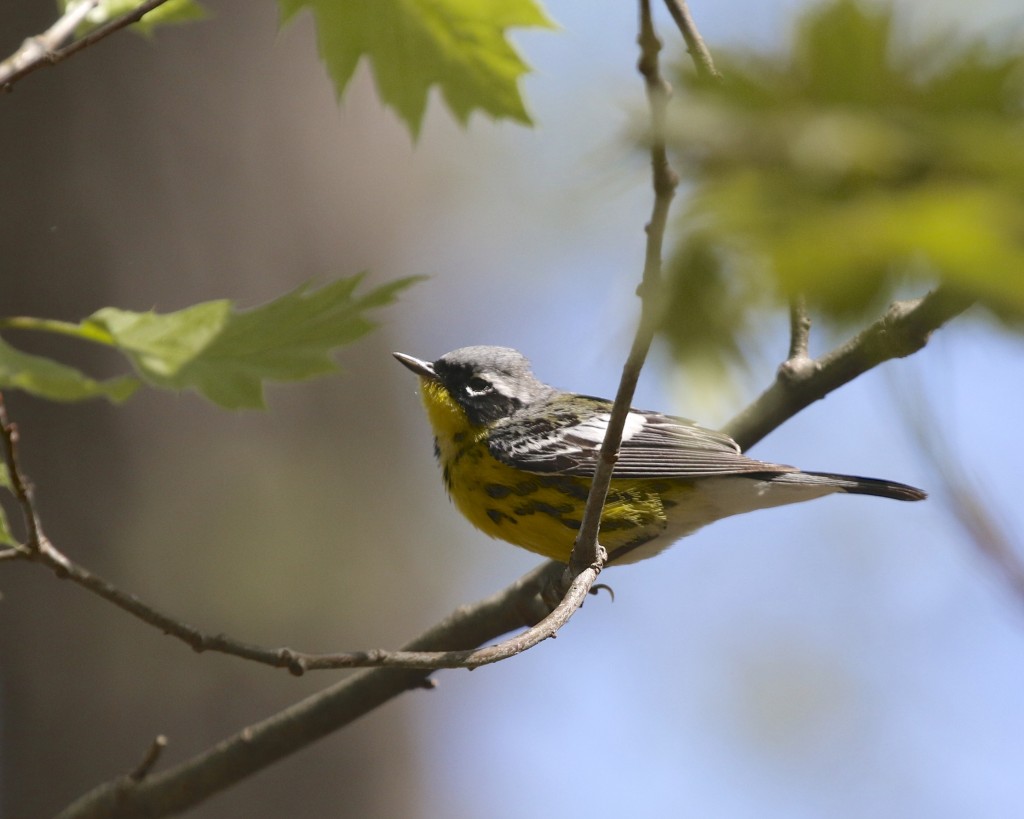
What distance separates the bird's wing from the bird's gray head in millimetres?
91

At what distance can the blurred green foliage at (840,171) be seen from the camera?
2.34ft

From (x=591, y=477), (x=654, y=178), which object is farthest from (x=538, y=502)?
(x=654, y=178)

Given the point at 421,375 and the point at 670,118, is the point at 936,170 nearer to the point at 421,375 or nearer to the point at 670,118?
the point at 670,118

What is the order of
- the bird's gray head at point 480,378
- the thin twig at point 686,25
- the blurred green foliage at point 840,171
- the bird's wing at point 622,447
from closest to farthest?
1. the blurred green foliage at point 840,171
2. the thin twig at point 686,25
3. the bird's wing at point 622,447
4. the bird's gray head at point 480,378

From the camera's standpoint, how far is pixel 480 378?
382 centimetres

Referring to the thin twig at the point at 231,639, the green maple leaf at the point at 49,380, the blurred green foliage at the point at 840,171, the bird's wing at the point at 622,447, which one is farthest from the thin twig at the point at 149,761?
the blurred green foliage at the point at 840,171

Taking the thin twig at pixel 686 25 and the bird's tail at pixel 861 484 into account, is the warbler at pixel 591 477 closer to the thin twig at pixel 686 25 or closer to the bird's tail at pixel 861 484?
the bird's tail at pixel 861 484

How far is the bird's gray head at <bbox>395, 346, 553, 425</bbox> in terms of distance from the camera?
3744 millimetres

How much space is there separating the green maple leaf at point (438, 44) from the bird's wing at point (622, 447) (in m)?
1.30

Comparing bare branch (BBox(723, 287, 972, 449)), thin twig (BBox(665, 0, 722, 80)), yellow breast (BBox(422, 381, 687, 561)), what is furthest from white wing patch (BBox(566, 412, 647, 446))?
thin twig (BBox(665, 0, 722, 80))

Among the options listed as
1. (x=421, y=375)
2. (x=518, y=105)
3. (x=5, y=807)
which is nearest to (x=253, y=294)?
(x=421, y=375)

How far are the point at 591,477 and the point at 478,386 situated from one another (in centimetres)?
65

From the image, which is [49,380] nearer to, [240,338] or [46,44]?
[240,338]

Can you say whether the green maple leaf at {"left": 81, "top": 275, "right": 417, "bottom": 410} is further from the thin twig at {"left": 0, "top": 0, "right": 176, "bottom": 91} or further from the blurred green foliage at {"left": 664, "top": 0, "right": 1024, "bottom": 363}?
the blurred green foliage at {"left": 664, "top": 0, "right": 1024, "bottom": 363}
